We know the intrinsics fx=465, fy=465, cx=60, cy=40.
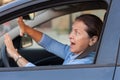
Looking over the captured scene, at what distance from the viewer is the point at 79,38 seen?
285cm

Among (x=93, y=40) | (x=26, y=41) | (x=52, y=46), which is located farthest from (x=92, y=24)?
(x=26, y=41)

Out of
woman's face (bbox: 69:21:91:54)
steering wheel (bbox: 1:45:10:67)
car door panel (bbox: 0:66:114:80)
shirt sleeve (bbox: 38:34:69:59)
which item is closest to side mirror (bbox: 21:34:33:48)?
shirt sleeve (bbox: 38:34:69:59)

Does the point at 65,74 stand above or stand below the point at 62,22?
above

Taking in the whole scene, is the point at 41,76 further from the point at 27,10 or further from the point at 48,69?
the point at 27,10

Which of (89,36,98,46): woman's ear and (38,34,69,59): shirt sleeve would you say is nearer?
(89,36,98,46): woman's ear

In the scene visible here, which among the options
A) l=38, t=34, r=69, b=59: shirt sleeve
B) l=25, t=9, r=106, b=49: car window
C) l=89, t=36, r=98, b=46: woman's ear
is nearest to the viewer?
l=89, t=36, r=98, b=46: woman's ear

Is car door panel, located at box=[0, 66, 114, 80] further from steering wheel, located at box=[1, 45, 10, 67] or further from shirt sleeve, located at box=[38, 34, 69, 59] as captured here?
shirt sleeve, located at box=[38, 34, 69, 59]

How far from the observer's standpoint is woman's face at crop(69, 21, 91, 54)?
2842 millimetres

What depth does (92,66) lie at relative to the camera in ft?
8.07

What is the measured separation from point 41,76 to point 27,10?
1.45 ft

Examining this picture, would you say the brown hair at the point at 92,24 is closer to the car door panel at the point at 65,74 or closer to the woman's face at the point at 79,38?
the woman's face at the point at 79,38

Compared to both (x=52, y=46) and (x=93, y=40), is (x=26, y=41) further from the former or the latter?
(x=93, y=40)

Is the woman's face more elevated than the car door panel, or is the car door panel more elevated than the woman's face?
the woman's face

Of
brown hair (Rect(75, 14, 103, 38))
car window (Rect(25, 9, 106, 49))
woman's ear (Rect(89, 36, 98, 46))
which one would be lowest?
car window (Rect(25, 9, 106, 49))
